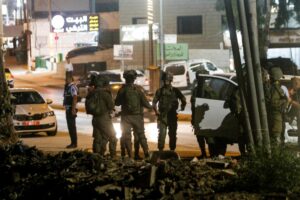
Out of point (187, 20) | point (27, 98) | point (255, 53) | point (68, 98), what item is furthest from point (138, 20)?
point (255, 53)

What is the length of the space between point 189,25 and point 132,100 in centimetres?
3830

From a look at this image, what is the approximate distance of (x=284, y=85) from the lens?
12.9m

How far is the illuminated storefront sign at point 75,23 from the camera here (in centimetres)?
6173

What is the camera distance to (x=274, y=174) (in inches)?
277

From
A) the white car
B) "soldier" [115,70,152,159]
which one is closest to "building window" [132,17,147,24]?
the white car

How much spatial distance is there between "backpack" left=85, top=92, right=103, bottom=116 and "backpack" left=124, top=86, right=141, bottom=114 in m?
0.50

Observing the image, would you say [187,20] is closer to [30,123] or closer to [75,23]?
[75,23]

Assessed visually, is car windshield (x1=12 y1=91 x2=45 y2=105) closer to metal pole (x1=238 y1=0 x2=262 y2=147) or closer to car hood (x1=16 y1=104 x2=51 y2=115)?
car hood (x1=16 y1=104 x2=51 y2=115)

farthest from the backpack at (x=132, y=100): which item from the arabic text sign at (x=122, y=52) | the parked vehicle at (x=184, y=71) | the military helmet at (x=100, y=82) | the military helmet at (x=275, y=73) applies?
the parked vehicle at (x=184, y=71)

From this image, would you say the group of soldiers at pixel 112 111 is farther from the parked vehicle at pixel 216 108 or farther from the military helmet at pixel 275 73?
the military helmet at pixel 275 73

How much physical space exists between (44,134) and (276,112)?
35.0 feet

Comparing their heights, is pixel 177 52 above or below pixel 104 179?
above

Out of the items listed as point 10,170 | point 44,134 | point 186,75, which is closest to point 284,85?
point 10,170

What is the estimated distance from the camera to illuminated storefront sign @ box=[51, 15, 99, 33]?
61734mm
